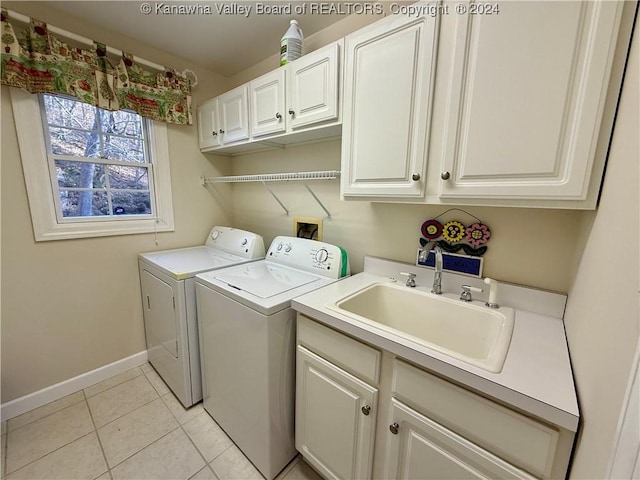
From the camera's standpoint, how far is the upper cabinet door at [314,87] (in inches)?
51.3

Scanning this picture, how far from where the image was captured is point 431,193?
1081 mm

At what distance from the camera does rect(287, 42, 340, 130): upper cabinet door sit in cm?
130

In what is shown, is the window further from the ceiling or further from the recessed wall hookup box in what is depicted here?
the recessed wall hookup box

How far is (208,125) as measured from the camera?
2143 mm

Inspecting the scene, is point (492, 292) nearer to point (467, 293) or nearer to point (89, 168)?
point (467, 293)

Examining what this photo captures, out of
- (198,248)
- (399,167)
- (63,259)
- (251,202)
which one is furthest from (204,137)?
(399,167)

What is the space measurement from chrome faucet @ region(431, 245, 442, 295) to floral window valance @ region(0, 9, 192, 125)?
2.14 metres

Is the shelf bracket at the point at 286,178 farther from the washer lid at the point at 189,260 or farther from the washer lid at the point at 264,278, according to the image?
the washer lid at the point at 189,260

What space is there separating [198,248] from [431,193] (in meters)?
2.02

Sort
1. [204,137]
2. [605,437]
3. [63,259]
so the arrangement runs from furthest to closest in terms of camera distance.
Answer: [204,137], [63,259], [605,437]

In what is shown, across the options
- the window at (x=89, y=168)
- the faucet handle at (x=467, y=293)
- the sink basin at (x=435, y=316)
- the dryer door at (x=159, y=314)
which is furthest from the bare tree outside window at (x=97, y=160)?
the faucet handle at (x=467, y=293)

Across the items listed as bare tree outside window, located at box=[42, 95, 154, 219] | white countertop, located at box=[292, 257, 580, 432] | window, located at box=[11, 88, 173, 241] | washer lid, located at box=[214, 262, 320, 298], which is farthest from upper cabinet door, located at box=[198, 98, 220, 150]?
white countertop, located at box=[292, 257, 580, 432]

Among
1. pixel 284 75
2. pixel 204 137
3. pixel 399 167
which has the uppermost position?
pixel 284 75

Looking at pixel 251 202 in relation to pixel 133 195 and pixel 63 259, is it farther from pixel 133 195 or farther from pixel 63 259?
pixel 63 259
